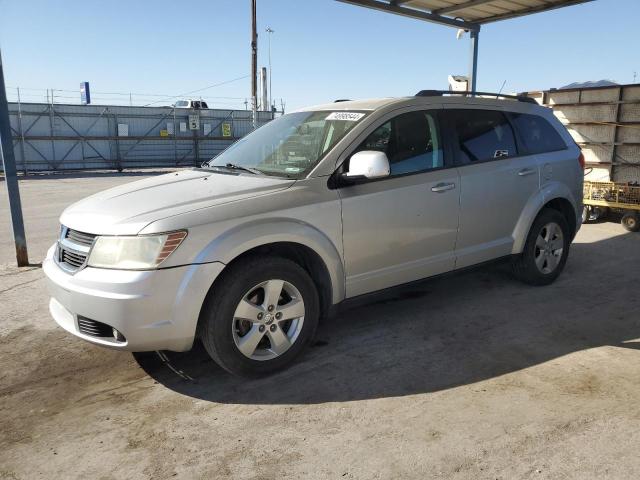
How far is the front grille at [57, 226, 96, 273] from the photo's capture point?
3.24 m

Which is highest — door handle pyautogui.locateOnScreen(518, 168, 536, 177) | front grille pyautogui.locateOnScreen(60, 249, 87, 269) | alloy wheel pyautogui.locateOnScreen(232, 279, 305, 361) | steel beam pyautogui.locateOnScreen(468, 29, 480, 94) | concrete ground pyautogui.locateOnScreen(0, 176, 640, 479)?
steel beam pyautogui.locateOnScreen(468, 29, 480, 94)

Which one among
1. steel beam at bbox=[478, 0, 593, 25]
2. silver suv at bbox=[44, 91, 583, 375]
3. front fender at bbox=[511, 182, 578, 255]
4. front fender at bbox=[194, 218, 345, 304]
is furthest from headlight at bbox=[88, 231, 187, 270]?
steel beam at bbox=[478, 0, 593, 25]

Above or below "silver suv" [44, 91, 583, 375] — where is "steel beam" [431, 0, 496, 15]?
above

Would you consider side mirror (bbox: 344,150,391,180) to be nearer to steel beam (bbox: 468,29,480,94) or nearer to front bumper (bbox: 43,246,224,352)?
front bumper (bbox: 43,246,224,352)

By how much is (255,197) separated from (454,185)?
172 centimetres

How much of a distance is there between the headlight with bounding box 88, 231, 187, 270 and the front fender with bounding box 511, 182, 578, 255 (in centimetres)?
313

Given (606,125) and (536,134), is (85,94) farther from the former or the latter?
(536,134)

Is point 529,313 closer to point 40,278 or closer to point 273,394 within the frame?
point 273,394

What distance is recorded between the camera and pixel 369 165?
3.54 meters

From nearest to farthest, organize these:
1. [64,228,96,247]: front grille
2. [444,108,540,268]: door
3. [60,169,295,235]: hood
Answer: [60,169,295,235]: hood → [64,228,96,247]: front grille → [444,108,540,268]: door

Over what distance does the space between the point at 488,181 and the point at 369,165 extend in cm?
145

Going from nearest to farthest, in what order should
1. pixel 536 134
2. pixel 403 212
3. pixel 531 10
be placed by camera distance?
pixel 403 212 → pixel 536 134 → pixel 531 10

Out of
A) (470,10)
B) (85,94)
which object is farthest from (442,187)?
(85,94)

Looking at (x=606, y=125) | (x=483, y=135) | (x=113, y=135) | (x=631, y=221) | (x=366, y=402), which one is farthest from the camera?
(x=113, y=135)
